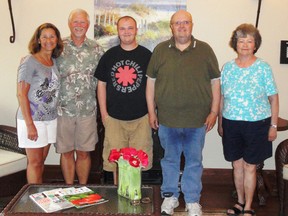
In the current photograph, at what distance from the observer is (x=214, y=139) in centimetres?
340

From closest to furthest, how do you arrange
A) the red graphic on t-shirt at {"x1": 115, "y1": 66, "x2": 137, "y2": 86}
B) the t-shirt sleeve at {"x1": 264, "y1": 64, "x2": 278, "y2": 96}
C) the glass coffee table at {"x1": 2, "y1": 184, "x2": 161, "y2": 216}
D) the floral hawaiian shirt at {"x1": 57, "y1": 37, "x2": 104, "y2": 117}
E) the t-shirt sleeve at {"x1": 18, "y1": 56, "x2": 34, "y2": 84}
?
the glass coffee table at {"x1": 2, "y1": 184, "x2": 161, "y2": 216} < the t-shirt sleeve at {"x1": 264, "y1": 64, "x2": 278, "y2": 96} < the t-shirt sleeve at {"x1": 18, "y1": 56, "x2": 34, "y2": 84} < the red graphic on t-shirt at {"x1": 115, "y1": 66, "x2": 137, "y2": 86} < the floral hawaiian shirt at {"x1": 57, "y1": 37, "x2": 104, "y2": 117}

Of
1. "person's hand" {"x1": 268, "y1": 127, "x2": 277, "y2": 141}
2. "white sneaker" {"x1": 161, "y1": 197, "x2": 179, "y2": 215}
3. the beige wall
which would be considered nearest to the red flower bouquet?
"white sneaker" {"x1": 161, "y1": 197, "x2": 179, "y2": 215}

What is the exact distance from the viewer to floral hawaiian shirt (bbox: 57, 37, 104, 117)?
107 inches

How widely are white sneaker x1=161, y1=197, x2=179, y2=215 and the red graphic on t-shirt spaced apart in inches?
33.0

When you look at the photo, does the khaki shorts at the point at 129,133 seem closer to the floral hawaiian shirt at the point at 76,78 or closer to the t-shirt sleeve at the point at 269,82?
the floral hawaiian shirt at the point at 76,78

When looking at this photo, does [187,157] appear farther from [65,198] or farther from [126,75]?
[65,198]

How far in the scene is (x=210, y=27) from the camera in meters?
3.26

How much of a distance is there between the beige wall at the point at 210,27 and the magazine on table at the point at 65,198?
160 cm

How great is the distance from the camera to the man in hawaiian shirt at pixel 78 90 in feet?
8.91

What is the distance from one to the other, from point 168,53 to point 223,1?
41.6 inches

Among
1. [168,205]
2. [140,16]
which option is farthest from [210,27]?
[168,205]

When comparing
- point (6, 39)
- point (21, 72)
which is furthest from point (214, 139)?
point (6, 39)

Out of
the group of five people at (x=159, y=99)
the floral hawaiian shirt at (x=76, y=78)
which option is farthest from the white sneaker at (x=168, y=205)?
the floral hawaiian shirt at (x=76, y=78)

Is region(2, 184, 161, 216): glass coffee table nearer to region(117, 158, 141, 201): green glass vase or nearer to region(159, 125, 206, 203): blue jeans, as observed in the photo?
region(117, 158, 141, 201): green glass vase
